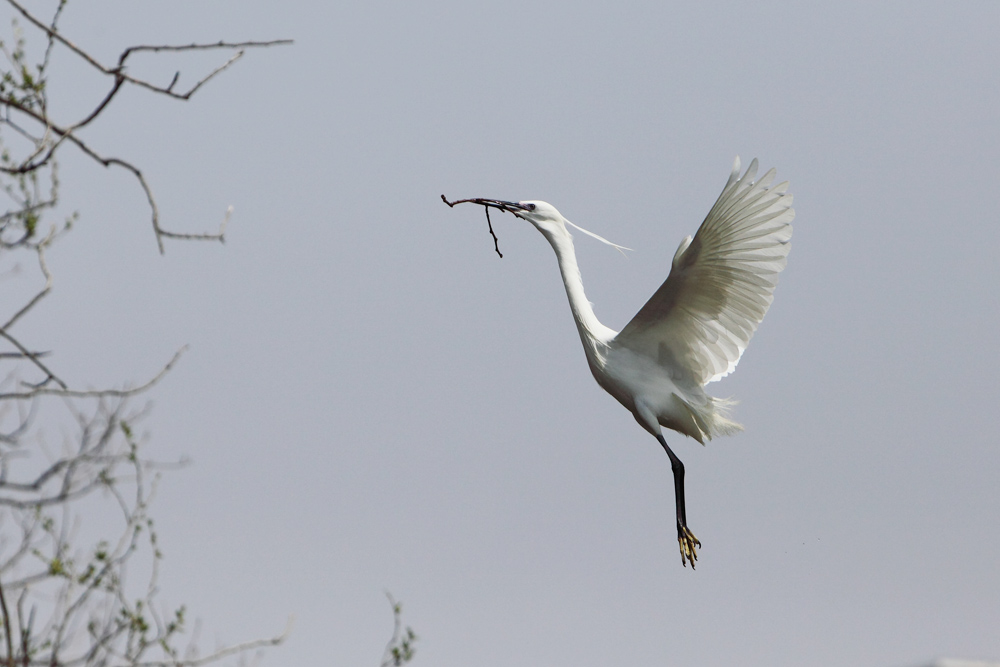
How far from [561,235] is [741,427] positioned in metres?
1.43

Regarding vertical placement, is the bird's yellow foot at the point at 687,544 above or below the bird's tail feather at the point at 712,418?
below

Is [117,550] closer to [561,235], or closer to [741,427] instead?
[561,235]

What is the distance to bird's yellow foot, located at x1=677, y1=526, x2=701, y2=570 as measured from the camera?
206 inches

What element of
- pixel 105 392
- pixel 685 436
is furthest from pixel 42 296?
pixel 685 436

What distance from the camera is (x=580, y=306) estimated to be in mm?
5797

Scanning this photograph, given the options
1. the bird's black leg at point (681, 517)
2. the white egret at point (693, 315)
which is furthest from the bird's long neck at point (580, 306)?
the bird's black leg at point (681, 517)

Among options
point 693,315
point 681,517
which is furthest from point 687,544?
point 693,315

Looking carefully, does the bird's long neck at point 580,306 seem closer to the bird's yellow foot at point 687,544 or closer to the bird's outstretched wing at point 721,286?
the bird's outstretched wing at point 721,286

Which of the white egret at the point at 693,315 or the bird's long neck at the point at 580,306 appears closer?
the white egret at the point at 693,315

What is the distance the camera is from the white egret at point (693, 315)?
5.18 m

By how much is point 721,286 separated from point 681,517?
3.88 ft

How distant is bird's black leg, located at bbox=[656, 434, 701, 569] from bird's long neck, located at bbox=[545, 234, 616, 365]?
22.9 inches

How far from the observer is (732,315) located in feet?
18.2

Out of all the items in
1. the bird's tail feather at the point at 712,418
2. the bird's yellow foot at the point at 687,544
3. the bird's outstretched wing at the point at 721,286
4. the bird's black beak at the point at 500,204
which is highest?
the bird's black beak at the point at 500,204
